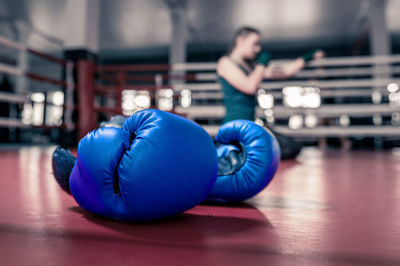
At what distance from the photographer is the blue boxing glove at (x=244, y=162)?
0.94 metres

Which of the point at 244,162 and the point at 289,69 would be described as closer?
the point at 244,162

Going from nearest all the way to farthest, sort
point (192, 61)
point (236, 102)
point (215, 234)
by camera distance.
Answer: point (215, 234)
point (236, 102)
point (192, 61)

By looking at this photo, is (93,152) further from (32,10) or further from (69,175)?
(32,10)

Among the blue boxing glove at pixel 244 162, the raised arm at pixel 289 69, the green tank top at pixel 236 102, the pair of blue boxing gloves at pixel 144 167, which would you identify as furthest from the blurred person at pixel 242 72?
the pair of blue boxing gloves at pixel 144 167

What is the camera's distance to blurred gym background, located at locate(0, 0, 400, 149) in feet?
13.3

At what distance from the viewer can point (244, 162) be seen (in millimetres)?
961

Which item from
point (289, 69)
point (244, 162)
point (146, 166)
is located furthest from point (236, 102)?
point (146, 166)

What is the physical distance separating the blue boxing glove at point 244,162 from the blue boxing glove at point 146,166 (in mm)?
211

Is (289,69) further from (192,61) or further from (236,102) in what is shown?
(192,61)

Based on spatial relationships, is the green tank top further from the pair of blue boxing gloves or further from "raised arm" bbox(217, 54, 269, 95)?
the pair of blue boxing gloves

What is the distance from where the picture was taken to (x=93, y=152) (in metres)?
0.71

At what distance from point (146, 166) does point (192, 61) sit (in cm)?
1054

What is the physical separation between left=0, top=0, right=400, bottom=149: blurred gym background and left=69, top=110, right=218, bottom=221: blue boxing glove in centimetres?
200

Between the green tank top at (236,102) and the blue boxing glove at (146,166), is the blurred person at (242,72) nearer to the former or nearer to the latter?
the green tank top at (236,102)
